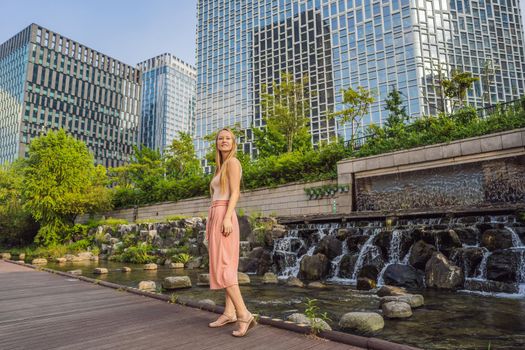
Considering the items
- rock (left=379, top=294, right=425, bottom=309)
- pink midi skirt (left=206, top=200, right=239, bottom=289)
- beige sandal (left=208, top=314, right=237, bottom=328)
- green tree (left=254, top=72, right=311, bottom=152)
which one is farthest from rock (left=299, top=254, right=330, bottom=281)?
green tree (left=254, top=72, right=311, bottom=152)

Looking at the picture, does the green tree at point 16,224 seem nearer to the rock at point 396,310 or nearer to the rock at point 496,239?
the rock at point 396,310

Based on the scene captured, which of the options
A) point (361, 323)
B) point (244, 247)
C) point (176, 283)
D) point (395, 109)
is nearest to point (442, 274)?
point (361, 323)

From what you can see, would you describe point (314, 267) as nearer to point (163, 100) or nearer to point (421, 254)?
point (421, 254)

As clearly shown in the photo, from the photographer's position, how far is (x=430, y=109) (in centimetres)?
4847

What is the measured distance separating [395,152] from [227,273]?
45.8 ft

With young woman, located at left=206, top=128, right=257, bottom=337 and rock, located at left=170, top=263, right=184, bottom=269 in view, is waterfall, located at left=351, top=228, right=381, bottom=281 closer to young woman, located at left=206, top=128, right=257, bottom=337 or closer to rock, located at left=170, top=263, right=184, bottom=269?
young woman, located at left=206, top=128, right=257, bottom=337

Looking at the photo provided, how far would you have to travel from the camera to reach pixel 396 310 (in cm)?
538

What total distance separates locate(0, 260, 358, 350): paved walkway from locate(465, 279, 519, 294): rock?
20.9 ft

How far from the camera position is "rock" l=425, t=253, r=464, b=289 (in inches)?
307

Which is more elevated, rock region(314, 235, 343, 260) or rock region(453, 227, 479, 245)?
rock region(453, 227, 479, 245)

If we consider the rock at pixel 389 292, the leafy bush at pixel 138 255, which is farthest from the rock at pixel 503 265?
the leafy bush at pixel 138 255

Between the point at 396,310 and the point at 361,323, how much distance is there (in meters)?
1.21

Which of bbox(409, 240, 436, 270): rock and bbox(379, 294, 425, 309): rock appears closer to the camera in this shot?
bbox(379, 294, 425, 309): rock

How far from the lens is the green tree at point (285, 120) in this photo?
27.1 m
